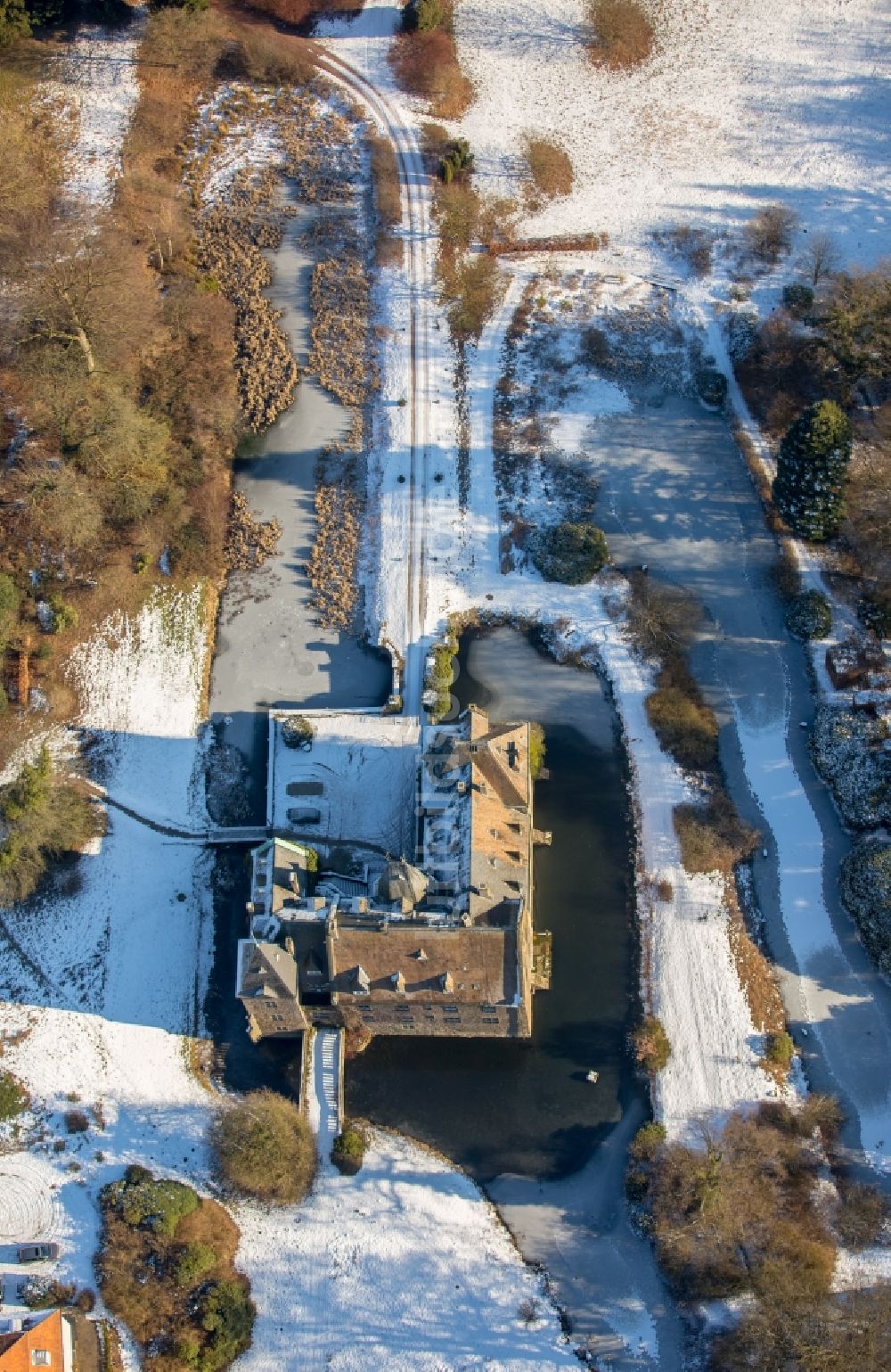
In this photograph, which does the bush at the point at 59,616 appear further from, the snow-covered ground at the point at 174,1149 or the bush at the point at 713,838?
the bush at the point at 713,838

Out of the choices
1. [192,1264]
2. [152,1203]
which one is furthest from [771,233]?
[192,1264]

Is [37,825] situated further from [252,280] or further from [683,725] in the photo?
[252,280]

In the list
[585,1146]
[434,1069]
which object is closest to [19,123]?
[434,1069]

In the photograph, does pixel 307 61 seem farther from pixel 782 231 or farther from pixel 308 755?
pixel 308 755

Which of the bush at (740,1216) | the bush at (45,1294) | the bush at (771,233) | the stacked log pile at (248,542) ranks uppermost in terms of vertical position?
the bush at (771,233)

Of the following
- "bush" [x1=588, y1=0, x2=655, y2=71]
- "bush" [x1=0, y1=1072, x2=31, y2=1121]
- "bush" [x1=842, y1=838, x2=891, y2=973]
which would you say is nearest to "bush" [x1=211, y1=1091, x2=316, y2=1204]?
"bush" [x1=0, y1=1072, x2=31, y2=1121]

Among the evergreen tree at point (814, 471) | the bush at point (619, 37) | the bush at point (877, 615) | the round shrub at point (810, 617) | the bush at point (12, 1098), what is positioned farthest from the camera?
the bush at point (619, 37)

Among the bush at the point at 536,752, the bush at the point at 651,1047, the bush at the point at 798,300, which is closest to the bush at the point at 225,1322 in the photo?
the bush at the point at 651,1047
